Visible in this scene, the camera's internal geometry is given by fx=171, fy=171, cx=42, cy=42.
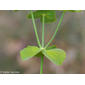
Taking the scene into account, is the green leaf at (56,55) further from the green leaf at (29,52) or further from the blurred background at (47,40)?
the blurred background at (47,40)

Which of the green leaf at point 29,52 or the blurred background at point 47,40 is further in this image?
the blurred background at point 47,40

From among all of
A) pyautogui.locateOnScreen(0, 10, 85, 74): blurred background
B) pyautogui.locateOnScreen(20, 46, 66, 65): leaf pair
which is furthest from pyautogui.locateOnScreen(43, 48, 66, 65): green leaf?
pyautogui.locateOnScreen(0, 10, 85, 74): blurred background

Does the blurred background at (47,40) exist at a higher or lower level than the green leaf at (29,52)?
lower

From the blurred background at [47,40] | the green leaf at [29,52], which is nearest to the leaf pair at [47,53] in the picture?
the green leaf at [29,52]

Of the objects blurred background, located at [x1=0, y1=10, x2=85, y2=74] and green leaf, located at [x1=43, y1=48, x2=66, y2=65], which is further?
blurred background, located at [x1=0, y1=10, x2=85, y2=74]

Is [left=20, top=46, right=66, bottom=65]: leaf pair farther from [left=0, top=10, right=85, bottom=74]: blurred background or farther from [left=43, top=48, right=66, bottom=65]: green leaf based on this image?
[left=0, top=10, right=85, bottom=74]: blurred background

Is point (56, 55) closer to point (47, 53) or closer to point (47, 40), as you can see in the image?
point (47, 53)

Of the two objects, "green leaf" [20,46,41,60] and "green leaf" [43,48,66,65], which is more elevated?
"green leaf" [20,46,41,60]

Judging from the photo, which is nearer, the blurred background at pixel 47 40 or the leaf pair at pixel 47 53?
the leaf pair at pixel 47 53
